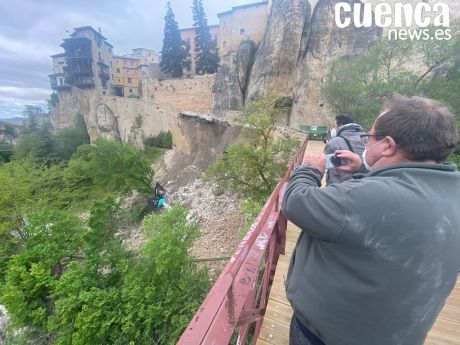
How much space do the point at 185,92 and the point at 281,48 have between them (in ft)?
43.7

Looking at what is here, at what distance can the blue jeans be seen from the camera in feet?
4.11

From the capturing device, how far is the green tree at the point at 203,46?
3058 cm

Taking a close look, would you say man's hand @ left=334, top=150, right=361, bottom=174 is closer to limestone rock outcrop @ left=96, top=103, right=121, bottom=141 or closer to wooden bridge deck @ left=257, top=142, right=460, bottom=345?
wooden bridge deck @ left=257, top=142, right=460, bottom=345

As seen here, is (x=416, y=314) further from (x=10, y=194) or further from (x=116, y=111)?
(x=116, y=111)

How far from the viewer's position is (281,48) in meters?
21.3

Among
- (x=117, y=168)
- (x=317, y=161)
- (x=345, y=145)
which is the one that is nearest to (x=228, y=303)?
(x=317, y=161)

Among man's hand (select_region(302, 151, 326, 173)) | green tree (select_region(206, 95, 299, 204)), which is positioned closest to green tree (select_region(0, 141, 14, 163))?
green tree (select_region(206, 95, 299, 204))

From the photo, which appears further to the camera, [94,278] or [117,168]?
[117,168]

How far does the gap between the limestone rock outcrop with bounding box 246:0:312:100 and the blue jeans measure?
69.0ft

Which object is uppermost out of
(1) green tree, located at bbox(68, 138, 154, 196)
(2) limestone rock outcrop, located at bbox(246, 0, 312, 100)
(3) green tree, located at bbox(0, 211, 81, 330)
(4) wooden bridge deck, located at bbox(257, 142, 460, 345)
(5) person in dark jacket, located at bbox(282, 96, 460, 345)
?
(2) limestone rock outcrop, located at bbox(246, 0, 312, 100)

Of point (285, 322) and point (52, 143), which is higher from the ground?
point (285, 322)

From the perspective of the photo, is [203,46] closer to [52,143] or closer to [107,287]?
[52,143]

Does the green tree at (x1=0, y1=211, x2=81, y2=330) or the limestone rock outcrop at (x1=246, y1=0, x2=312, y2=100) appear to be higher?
the limestone rock outcrop at (x1=246, y1=0, x2=312, y2=100)

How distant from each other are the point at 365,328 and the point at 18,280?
1148 centimetres
